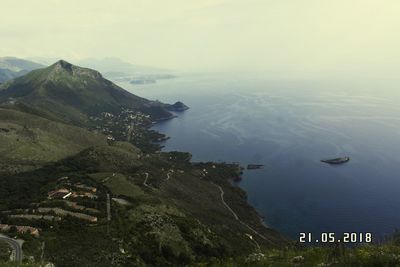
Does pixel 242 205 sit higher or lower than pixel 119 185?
lower

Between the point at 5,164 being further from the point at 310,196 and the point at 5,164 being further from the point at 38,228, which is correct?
the point at 310,196

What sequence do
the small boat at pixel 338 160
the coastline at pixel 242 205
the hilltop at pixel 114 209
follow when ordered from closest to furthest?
the hilltop at pixel 114 209 → the coastline at pixel 242 205 → the small boat at pixel 338 160

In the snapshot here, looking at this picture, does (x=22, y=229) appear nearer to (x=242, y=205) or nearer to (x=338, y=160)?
(x=242, y=205)

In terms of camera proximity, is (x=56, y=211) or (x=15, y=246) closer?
(x=15, y=246)

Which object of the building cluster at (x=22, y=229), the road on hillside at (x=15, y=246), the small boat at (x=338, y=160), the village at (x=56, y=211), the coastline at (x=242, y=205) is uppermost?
the road on hillside at (x=15, y=246)

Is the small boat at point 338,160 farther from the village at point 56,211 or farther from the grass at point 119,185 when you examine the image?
the village at point 56,211

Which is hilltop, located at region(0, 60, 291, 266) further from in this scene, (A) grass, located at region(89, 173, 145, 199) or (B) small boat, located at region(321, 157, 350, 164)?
(B) small boat, located at region(321, 157, 350, 164)

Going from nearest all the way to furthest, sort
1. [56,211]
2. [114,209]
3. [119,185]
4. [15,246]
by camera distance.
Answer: [15,246]
[56,211]
[114,209]
[119,185]

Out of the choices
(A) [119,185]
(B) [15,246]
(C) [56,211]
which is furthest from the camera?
(A) [119,185]

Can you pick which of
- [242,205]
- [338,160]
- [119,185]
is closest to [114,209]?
[119,185]

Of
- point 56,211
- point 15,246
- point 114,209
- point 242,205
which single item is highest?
point 15,246

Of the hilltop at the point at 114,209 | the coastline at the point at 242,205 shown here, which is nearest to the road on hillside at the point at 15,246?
the hilltop at the point at 114,209
